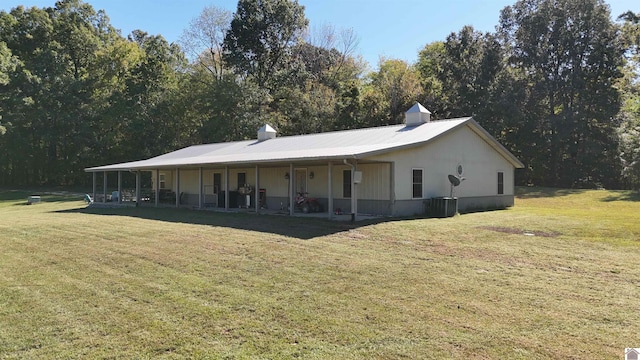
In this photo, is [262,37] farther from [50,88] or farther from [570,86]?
[570,86]

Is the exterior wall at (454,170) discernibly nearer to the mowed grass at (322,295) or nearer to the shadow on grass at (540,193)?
the mowed grass at (322,295)

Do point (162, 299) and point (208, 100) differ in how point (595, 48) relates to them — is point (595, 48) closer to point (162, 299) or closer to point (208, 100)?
point (208, 100)

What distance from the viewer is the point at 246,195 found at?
19.8m

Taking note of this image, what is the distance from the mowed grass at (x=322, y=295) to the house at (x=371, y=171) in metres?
4.55

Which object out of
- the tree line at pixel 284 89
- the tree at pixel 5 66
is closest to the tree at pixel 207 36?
the tree line at pixel 284 89

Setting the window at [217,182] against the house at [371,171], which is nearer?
the house at [371,171]

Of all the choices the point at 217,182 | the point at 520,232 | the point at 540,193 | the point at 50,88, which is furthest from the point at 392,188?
the point at 50,88

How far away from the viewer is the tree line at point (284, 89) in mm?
32406

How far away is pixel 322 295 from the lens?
18.7 ft

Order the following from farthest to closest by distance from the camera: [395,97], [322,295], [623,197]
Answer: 1. [395,97]
2. [623,197]
3. [322,295]

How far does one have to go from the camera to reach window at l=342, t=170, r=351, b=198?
16.9 metres

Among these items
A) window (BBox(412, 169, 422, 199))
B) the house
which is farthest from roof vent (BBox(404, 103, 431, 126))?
window (BBox(412, 169, 422, 199))

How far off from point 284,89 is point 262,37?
4936mm

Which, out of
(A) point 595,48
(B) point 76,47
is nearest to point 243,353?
(A) point 595,48
